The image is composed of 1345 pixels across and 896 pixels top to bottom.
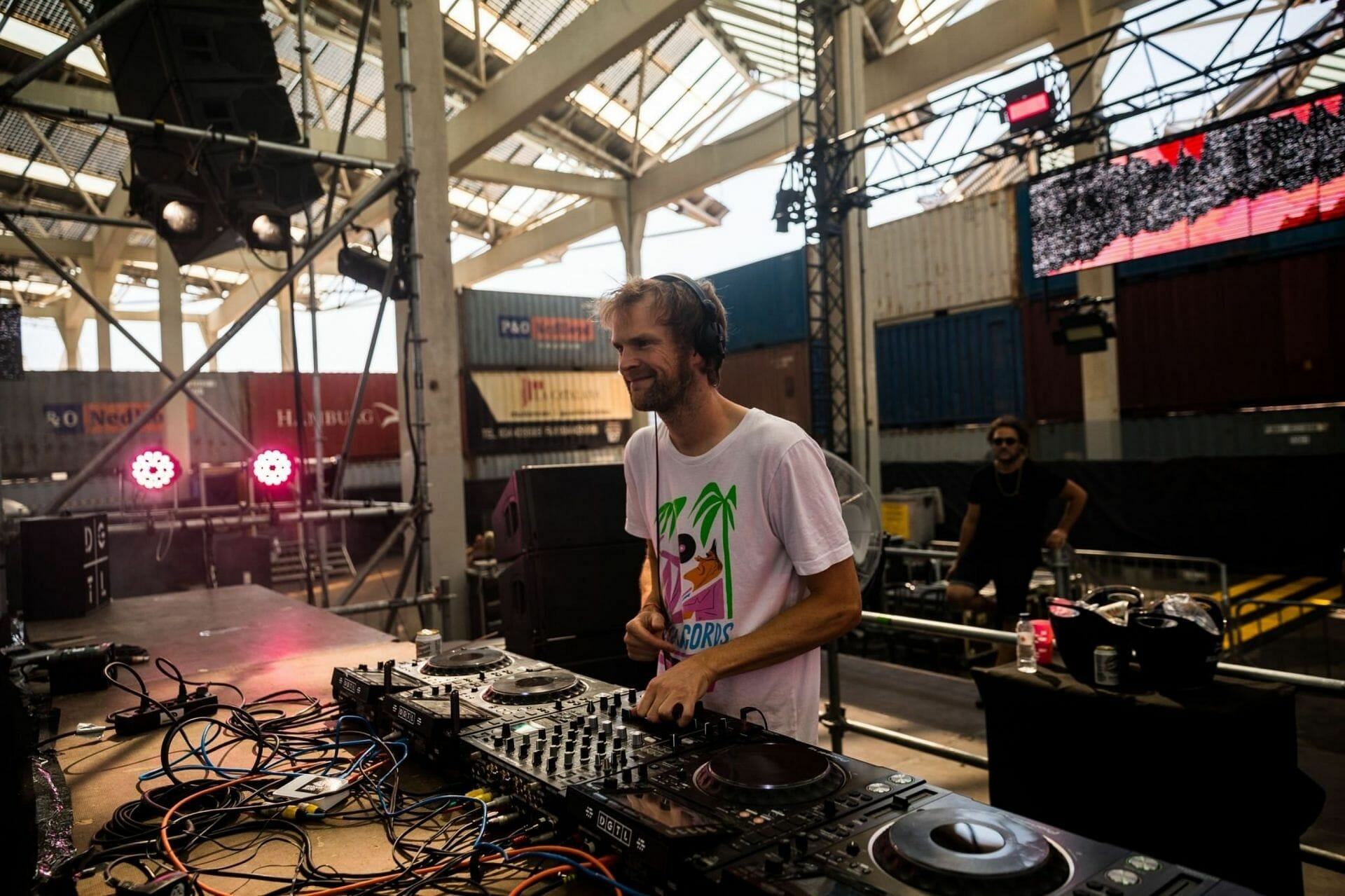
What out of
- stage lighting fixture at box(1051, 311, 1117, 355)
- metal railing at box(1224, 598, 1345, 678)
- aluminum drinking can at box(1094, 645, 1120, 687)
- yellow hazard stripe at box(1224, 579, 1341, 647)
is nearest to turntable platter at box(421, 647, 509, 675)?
aluminum drinking can at box(1094, 645, 1120, 687)

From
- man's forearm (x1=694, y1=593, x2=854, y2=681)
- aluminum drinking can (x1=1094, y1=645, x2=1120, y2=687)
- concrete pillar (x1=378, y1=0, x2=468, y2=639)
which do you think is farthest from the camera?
concrete pillar (x1=378, y1=0, x2=468, y2=639)

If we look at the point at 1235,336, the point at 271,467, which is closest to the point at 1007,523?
the point at 271,467

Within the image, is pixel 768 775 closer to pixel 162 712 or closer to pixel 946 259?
pixel 162 712

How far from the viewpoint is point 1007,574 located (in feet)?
17.7

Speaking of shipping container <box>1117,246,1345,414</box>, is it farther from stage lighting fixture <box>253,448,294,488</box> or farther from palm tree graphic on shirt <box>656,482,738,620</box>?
palm tree graphic on shirt <box>656,482,738,620</box>

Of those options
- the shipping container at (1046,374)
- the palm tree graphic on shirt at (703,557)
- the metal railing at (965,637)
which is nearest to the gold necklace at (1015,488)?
the metal railing at (965,637)

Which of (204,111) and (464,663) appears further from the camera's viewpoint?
(204,111)

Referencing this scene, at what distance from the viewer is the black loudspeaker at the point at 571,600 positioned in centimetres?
376

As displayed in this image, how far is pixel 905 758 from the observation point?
16.2ft

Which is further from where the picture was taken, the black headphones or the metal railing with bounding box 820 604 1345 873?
the metal railing with bounding box 820 604 1345 873

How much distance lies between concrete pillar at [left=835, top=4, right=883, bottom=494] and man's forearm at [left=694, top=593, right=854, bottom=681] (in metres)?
9.91

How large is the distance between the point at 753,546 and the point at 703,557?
15cm

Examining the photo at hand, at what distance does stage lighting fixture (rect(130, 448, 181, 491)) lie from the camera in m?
5.57

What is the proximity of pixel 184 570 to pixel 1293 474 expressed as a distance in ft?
43.9
